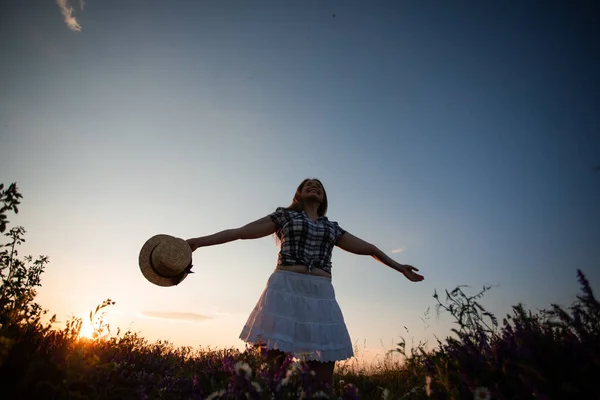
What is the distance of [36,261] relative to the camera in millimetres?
5203

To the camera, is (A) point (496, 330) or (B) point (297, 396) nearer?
(B) point (297, 396)

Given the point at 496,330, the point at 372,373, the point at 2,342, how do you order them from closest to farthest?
the point at 2,342
the point at 496,330
the point at 372,373

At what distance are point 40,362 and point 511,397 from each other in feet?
7.15

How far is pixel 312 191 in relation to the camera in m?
4.62

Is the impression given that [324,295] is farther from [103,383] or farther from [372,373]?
[372,373]

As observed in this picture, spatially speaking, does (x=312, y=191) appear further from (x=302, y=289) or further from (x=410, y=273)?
(x=410, y=273)

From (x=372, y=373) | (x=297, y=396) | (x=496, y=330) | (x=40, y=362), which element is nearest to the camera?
(x=40, y=362)

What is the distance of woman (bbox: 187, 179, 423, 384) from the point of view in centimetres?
343

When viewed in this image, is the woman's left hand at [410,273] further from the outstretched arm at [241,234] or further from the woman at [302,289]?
the outstretched arm at [241,234]

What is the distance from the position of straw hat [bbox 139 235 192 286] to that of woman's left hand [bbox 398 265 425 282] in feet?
8.81

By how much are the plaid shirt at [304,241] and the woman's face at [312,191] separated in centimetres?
44

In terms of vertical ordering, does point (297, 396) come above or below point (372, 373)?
below

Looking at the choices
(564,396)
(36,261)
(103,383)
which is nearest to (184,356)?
(36,261)

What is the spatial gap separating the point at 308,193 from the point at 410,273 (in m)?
1.70
